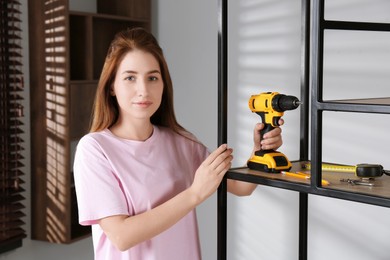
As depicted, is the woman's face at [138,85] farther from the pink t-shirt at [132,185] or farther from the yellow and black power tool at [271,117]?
the yellow and black power tool at [271,117]

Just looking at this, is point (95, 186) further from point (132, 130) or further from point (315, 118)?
point (315, 118)

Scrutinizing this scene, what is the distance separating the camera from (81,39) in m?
3.09

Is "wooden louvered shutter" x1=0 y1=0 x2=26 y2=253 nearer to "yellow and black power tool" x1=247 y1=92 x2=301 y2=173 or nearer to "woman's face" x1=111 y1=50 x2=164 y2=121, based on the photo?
"woman's face" x1=111 y1=50 x2=164 y2=121

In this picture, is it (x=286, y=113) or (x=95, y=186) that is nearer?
(x=95, y=186)

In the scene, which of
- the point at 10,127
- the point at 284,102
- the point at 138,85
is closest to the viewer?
the point at 284,102

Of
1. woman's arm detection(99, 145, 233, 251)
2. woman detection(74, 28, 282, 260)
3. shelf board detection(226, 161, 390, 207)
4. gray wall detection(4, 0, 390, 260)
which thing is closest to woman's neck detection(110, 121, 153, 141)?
woman detection(74, 28, 282, 260)

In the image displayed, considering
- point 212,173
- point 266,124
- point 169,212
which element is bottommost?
point 169,212

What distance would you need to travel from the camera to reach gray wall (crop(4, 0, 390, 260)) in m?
2.45

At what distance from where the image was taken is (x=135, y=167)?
5.55 feet

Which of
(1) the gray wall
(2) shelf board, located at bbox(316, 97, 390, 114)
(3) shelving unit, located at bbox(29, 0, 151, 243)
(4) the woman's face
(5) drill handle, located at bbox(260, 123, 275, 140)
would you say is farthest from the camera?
(3) shelving unit, located at bbox(29, 0, 151, 243)

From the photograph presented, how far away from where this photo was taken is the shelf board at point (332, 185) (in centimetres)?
119

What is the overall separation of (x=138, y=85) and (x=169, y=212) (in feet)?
1.15

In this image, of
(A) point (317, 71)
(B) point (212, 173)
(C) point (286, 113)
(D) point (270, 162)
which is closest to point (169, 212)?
(B) point (212, 173)

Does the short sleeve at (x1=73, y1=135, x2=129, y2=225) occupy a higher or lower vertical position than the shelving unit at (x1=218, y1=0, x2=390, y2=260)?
lower
